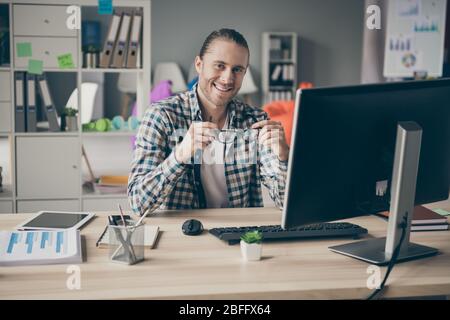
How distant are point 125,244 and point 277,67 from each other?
22.8 ft

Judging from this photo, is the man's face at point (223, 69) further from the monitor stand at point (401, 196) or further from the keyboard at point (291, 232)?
the monitor stand at point (401, 196)

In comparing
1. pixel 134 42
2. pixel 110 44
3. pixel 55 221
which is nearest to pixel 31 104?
pixel 110 44

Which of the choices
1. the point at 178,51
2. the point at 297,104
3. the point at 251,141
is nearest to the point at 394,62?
the point at 178,51

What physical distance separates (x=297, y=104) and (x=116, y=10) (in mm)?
2890

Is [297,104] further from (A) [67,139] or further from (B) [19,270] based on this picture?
(A) [67,139]

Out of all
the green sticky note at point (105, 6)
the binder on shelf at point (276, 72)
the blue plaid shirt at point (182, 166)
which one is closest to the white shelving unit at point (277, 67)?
the binder on shelf at point (276, 72)

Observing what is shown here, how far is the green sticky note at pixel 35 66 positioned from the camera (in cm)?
377

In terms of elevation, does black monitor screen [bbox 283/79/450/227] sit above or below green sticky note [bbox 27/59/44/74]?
below

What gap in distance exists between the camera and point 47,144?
3846 mm

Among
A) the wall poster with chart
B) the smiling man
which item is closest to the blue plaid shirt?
the smiling man

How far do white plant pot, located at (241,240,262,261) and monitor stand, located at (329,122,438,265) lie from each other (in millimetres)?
231

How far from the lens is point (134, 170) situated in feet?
6.73

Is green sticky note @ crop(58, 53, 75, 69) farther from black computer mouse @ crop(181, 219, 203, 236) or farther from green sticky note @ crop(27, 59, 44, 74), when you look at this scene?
black computer mouse @ crop(181, 219, 203, 236)

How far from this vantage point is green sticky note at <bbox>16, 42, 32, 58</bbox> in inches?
148
